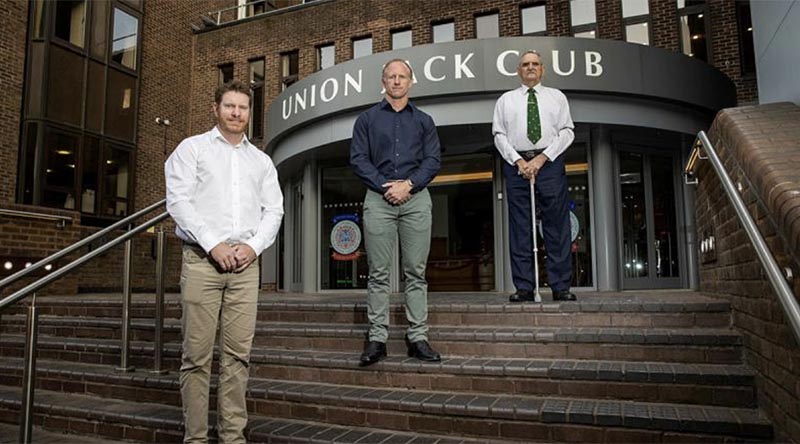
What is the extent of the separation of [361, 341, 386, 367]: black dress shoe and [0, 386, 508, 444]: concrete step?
0.42 meters

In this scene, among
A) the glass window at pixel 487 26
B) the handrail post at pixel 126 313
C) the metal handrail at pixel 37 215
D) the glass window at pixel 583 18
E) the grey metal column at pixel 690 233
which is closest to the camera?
the handrail post at pixel 126 313

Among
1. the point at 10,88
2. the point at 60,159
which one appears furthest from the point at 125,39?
the point at 60,159

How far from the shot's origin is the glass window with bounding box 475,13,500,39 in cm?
1208

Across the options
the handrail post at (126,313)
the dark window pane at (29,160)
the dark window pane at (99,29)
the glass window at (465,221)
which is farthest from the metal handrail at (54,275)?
the dark window pane at (99,29)

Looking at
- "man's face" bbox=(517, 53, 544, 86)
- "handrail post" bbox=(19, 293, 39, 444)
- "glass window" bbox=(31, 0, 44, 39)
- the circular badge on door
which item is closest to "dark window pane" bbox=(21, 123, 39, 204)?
"glass window" bbox=(31, 0, 44, 39)

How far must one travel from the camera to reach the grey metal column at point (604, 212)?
7754mm

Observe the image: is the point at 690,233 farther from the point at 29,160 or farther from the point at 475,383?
the point at 29,160

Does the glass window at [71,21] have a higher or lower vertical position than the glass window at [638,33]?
higher

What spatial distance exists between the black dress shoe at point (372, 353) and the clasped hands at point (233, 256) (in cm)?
99

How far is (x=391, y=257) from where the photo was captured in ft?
11.5

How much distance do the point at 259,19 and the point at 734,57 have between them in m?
10.8

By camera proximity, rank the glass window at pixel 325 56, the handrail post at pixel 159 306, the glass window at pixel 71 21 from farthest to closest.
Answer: the glass window at pixel 325 56, the glass window at pixel 71 21, the handrail post at pixel 159 306

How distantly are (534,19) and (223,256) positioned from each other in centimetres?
1080

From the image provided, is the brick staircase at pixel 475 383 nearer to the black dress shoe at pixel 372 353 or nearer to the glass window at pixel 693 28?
the black dress shoe at pixel 372 353
